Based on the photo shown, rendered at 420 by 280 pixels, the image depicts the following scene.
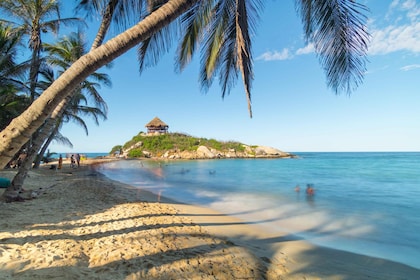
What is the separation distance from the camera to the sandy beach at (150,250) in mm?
3078

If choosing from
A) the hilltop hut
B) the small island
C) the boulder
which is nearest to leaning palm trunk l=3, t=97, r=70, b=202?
the small island

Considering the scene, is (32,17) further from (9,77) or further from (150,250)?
(150,250)

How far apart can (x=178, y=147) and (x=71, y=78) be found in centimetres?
4617

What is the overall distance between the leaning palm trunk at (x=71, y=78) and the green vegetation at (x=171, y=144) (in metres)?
45.3

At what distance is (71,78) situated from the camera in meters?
2.29

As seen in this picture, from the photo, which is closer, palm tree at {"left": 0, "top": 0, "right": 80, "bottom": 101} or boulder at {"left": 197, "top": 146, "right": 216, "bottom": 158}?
palm tree at {"left": 0, "top": 0, "right": 80, "bottom": 101}

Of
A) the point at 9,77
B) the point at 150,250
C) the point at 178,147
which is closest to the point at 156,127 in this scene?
the point at 178,147

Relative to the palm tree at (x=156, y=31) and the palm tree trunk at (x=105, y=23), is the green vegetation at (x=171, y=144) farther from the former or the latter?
the palm tree at (x=156, y=31)

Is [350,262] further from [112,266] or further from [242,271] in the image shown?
[112,266]

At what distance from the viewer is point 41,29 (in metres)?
12.4

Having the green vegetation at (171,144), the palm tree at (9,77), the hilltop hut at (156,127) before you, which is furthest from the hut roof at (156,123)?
the palm tree at (9,77)

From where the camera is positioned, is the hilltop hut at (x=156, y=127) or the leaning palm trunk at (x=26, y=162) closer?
the leaning palm trunk at (x=26, y=162)

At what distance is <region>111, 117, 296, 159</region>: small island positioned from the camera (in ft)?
155

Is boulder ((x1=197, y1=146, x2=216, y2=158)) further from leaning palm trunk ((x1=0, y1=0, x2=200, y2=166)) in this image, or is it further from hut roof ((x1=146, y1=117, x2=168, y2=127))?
leaning palm trunk ((x1=0, y1=0, x2=200, y2=166))
